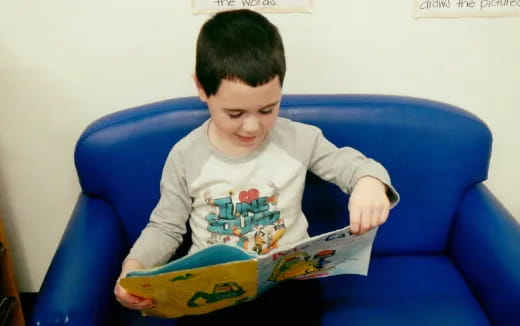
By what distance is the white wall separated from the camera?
1168 mm

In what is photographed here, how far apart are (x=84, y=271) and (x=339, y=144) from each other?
61cm

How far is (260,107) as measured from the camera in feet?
2.81

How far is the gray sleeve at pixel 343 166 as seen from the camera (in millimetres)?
916

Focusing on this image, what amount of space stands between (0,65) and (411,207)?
1.06m

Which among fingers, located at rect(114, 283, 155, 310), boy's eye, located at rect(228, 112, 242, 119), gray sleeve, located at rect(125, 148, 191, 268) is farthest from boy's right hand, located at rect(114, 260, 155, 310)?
boy's eye, located at rect(228, 112, 242, 119)

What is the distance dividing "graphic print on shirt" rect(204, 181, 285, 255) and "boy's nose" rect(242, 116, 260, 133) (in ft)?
0.51

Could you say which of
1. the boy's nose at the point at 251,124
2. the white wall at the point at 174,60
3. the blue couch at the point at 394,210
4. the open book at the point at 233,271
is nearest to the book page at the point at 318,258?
the open book at the point at 233,271

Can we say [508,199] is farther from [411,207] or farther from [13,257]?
[13,257]

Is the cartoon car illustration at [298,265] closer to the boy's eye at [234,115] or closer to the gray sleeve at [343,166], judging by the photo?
the gray sleeve at [343,166]

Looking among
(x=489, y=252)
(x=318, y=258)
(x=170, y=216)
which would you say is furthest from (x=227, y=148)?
(x=489, y=252)

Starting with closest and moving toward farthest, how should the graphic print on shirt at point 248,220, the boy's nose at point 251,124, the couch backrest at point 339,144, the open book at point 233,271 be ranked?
Result: 1. the open book at point 233,271
2. the boy's nose at point 251,124
3. the graphic print on shirt at point 248,220
4. the couch backrest at point 339,144

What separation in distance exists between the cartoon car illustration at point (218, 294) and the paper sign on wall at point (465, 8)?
A: 2.54ft

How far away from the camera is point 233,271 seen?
0.78 metres

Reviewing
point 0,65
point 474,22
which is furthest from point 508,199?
point 0,65
